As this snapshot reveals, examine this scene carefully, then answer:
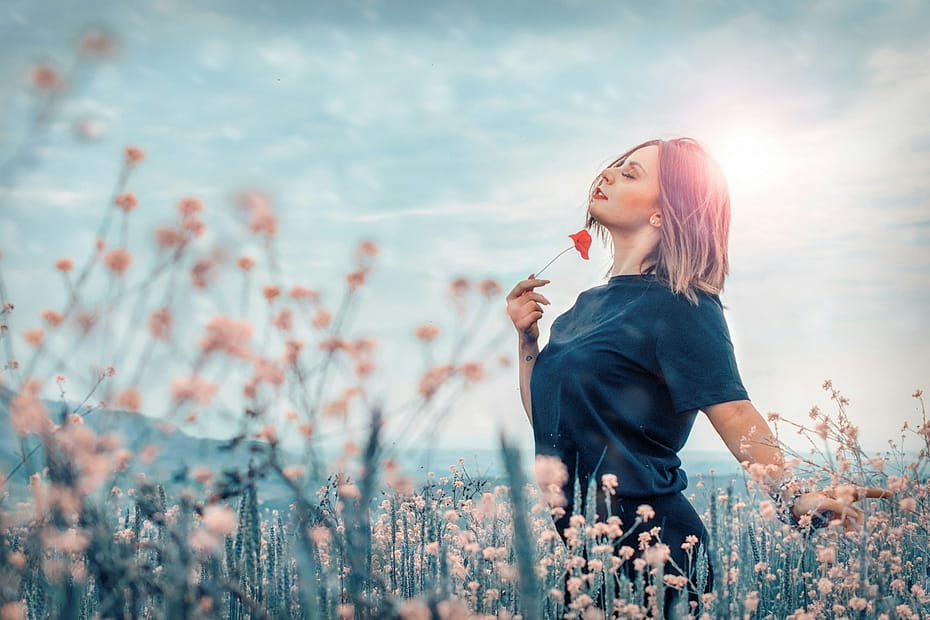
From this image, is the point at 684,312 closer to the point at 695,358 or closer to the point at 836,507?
the point at 695,358

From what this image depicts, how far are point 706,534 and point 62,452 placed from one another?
175 centimetres

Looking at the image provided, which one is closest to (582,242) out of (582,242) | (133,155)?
(582,242)

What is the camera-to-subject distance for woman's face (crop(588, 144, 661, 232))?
2723 mm

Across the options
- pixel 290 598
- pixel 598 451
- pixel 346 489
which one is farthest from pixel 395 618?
pixel 598 451

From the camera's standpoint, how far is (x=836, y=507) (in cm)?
207

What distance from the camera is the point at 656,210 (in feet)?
8.94

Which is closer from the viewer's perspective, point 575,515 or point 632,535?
point 575,515

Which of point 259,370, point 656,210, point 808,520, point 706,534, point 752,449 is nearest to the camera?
point 259,370

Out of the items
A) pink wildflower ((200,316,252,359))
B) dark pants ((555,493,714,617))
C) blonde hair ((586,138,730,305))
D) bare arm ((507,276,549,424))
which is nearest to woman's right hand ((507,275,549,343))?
bare arm ((507,276,549,424))

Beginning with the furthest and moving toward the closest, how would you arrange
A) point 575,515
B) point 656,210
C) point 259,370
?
1. point 656,210
2. point 575,515
3. point 259,370

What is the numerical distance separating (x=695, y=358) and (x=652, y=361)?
5.6 inches

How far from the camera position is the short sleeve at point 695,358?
2.25 meters

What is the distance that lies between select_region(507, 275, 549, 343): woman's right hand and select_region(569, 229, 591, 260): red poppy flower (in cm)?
22

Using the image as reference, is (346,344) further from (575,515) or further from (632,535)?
(632,535)
